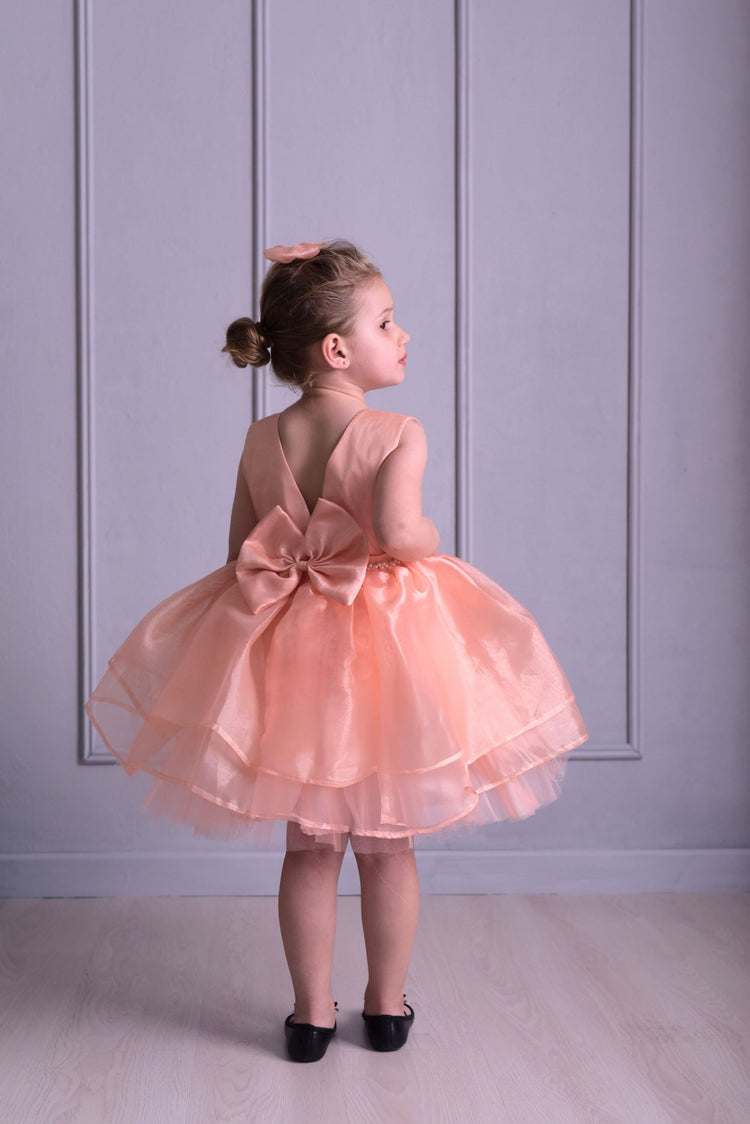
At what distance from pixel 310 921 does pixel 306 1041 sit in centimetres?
17

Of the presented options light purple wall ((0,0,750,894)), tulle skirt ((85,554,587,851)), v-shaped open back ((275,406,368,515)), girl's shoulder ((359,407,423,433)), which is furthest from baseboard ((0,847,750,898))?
girl's shoulder ((359,407,423,433))

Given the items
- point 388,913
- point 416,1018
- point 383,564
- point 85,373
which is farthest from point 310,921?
point 85,373

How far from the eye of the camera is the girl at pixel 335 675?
1246mm

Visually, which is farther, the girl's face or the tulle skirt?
the girl's face

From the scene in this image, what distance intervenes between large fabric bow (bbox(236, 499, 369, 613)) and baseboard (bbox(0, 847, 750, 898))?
96cm

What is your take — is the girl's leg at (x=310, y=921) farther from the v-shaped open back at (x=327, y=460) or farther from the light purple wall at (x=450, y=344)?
the light purple wall at (x=450, y=344)

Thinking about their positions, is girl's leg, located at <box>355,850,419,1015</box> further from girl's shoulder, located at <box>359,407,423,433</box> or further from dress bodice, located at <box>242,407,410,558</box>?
girl's shoulder, located at <box>359,407,423,433</box>

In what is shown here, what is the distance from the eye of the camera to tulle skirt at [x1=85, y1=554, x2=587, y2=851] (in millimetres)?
1238

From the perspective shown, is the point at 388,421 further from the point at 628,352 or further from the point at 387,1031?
the point at 628,352

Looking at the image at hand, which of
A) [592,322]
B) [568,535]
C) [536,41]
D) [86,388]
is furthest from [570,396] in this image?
[86,388]

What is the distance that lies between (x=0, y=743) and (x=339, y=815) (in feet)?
3.78

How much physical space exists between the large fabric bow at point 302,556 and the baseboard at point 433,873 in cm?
96

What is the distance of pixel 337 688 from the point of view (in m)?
1.27

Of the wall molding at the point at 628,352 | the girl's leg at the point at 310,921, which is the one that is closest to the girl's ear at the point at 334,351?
the girl's leg at the point at 310,921
